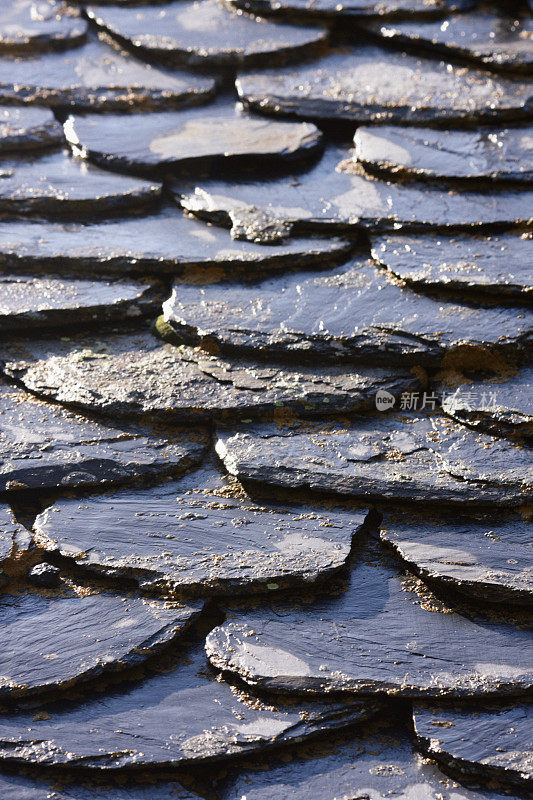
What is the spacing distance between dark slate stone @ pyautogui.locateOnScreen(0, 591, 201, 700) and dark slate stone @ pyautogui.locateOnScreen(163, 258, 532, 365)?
59 centimetres

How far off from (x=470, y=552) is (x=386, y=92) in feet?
4.49

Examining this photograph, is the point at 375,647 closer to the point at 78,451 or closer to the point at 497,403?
the point at 497,403

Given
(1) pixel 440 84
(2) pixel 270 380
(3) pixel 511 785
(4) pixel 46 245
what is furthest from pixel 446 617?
(1) pixel 440 84

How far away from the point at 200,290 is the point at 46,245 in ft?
1.35

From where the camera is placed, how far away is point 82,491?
1481 millimetres

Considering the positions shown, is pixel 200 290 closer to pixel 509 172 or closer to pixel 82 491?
pixel 82 491

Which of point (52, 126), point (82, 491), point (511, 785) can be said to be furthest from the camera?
point (52, 126)

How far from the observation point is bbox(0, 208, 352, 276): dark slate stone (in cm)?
175

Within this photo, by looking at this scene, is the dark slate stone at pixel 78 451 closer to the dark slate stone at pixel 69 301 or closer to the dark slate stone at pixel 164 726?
the dark slate stone at pixel 69 301

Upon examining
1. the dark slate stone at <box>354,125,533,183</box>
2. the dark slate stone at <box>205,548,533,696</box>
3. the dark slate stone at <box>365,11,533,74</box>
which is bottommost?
the dark slate stone at <box>205,548,533,696</box>

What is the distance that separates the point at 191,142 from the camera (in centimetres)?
201

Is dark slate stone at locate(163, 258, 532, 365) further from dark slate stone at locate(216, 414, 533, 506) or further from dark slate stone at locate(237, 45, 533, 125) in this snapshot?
dark slate stone at locate(237, 45, 533, 125)

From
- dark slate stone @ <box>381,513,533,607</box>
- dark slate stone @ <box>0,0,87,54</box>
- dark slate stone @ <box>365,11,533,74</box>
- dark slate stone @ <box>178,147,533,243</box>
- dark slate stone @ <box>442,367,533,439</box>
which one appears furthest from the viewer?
dark slate stone @ <box>0,0,87,54</box>

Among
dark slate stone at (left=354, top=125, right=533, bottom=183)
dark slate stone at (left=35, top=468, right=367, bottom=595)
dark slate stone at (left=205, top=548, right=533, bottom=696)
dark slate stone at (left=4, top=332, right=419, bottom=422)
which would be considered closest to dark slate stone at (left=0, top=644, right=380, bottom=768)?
dark slate stone at (left=205, top=548, right=533, bottom=696)
